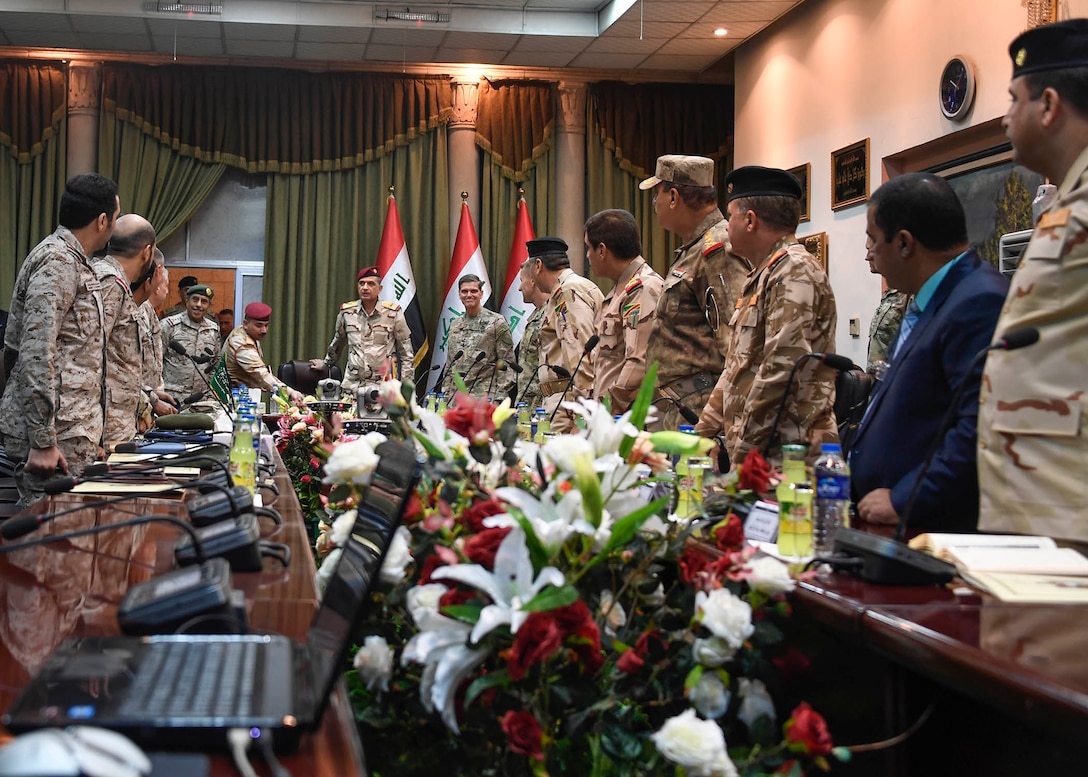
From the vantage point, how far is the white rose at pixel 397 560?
1.18 metres

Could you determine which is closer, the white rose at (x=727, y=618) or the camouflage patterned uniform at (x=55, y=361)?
the white rose at (x=727, y=618)

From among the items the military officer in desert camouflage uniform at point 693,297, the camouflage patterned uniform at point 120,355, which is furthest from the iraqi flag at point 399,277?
the military officer in desert camouflage uniform at point 693,297

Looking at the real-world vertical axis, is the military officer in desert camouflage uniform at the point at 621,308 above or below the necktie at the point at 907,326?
above

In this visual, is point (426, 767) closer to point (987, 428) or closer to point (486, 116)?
point (987, 428)

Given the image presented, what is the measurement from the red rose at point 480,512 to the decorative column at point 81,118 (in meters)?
8.35

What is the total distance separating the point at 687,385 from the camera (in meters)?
3.65

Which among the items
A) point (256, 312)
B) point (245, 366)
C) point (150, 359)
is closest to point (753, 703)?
point (150, 359)

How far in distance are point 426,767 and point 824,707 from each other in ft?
1.55

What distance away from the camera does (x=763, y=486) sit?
1.26 meters

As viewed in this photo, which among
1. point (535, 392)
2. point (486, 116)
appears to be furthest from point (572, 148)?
point (535, 392)

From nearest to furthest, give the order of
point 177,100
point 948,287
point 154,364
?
→ point 948,287 < point 154,364 < point 177,100

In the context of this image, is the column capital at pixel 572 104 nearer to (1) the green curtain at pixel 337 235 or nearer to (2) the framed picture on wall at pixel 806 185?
(1) the green curtain at pixel 337 235

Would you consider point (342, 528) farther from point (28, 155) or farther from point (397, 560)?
point (28, 155)

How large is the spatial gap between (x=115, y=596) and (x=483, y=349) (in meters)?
6.96
